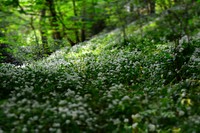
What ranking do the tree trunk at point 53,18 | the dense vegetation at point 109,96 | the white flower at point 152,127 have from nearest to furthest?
the white flower at point 152,127 < the dense vegetation at point 109,96 < the tree trunk at point 53,18

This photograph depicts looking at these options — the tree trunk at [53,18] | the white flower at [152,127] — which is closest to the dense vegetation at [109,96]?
the white flower at [152,127]

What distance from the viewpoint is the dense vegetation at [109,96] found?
20.7 ft

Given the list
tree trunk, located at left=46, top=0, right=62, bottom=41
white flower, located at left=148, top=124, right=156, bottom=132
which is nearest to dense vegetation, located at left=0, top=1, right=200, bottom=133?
white flower, located at left=148, top=124, right=156, bottom=132

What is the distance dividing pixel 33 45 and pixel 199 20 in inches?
425

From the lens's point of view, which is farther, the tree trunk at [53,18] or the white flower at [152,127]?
the tree trunk at [53,18]

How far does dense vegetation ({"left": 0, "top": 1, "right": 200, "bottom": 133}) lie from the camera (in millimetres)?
6301

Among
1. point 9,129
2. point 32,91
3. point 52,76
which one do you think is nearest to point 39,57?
point 52,76

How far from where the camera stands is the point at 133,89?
28.0ft

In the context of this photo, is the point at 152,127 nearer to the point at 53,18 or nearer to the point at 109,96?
the point at 109,96

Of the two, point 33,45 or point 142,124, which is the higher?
point 33,45

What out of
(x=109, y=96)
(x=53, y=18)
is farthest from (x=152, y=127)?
(x=53, y=18)

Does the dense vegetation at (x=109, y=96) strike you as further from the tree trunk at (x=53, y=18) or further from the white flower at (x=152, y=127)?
the tree trunk at (x=53, y=18)

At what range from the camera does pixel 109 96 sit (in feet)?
23.9

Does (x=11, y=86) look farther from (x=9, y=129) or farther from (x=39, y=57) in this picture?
(x=39, y=57)
